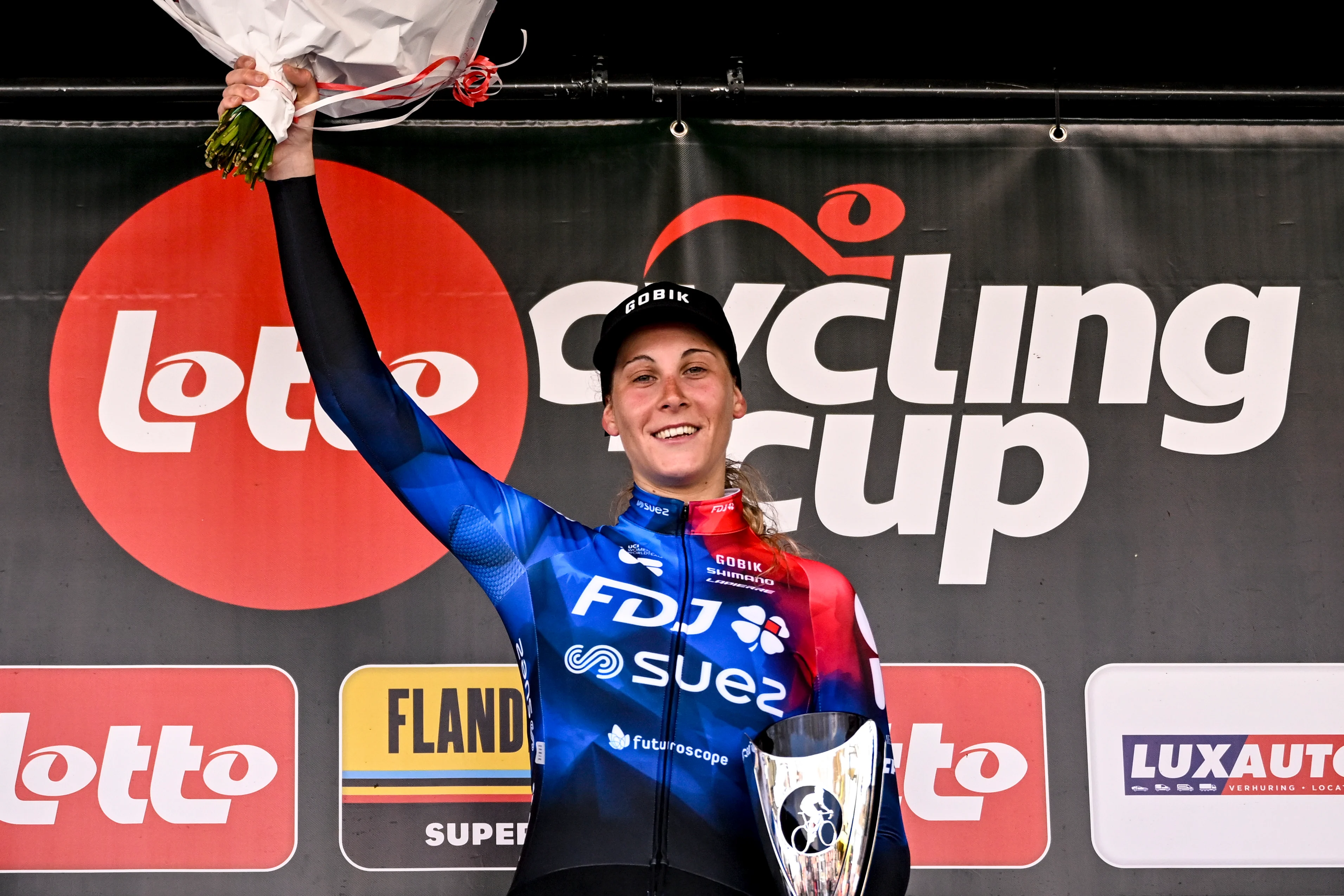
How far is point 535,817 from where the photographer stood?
1742 mm

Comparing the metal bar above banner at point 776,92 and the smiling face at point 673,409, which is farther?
the metal bar above banner at point 776,92

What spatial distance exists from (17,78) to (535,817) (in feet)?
7.21

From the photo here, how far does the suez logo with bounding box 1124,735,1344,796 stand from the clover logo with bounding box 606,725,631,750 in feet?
4.77

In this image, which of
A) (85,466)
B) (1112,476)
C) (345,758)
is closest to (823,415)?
(1112,476)

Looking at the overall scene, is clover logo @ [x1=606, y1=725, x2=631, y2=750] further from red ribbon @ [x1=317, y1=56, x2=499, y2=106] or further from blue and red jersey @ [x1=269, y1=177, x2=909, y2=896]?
red ribbon @ [x1=317, y1=56, x2=499, y2=106]

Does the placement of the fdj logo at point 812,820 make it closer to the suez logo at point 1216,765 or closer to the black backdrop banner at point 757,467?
the black backdrop banner at point 757,467

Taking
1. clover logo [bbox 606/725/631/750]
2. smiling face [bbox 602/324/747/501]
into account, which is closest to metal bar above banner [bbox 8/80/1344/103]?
smiling face [bbox 602/324/747/501]

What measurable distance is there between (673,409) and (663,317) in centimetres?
15

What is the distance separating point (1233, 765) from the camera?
8.83ft

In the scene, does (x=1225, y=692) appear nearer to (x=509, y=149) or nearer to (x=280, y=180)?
(x=509, y=149)

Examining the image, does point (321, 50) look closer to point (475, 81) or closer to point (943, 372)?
point (475, 81)

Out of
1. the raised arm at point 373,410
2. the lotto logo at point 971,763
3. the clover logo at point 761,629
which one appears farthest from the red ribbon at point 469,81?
the lotto logo at point 971,763

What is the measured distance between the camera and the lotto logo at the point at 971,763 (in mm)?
2674

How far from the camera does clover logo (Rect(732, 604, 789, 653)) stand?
1813 mm
